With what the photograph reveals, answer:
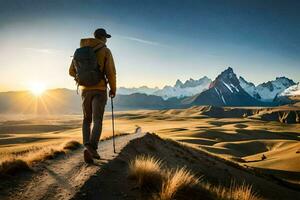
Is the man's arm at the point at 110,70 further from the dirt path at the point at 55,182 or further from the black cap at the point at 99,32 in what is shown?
the dirt path at the point at 55,182

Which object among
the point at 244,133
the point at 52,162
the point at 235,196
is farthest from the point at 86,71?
the point at 244,133

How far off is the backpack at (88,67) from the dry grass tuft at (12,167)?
9.90ft

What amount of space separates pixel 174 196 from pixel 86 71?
14.4ft

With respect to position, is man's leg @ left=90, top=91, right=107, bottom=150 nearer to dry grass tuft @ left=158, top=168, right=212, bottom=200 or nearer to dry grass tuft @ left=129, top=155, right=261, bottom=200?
dry grass tuft @ left=129, top=155, right=261, bottom=200

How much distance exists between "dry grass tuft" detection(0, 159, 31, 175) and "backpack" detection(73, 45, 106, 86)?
3.02 meters

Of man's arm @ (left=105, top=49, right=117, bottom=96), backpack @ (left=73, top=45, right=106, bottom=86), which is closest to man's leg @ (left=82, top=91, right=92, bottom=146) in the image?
backpack @ (left=73, top=45, right=106, bottom=86)

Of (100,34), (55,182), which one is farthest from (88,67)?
(55,182)

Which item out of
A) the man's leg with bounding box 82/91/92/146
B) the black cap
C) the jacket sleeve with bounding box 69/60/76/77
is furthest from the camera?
the jacket sleeve with bounding box 69/60/76/77

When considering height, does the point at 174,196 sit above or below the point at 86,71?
below

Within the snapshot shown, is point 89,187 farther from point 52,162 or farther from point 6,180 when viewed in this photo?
point 52,162

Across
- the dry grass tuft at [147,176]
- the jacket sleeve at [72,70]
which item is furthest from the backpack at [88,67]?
the dry grass tuft at [147,176]

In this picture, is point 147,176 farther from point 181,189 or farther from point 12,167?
point 12,167

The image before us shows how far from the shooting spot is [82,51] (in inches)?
384

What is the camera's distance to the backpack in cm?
970
